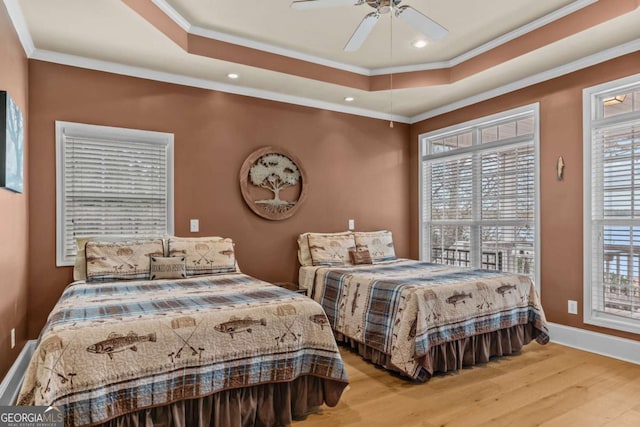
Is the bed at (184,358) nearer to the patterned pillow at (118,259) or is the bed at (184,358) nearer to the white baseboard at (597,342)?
the patterned pillow at (118,259)

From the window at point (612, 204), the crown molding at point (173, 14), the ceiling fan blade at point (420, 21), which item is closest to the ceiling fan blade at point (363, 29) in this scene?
the ceiling fan blade at point (420, 21)

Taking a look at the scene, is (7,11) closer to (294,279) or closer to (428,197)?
(294,279)

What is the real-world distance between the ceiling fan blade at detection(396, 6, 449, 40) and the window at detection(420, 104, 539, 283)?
186cm

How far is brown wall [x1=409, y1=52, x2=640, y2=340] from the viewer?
11.5ft

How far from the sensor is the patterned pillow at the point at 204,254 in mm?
3268

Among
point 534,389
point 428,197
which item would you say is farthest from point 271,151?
point 534,389

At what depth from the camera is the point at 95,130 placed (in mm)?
3408

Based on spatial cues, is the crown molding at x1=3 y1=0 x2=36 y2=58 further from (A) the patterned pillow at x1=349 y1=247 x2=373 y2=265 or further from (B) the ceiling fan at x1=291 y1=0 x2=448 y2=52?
(A) the patterned pillow at x1=349 y1=247 x2=373 y2=265

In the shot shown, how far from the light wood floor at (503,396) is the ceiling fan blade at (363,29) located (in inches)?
97.4

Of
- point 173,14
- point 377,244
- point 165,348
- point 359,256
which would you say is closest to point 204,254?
point 165,348

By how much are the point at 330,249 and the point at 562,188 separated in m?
2.36

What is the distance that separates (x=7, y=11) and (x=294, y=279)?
3304mm

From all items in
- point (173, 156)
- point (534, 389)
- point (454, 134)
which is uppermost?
point (454, 134)

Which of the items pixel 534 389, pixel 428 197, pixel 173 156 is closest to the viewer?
pixel 534 389
